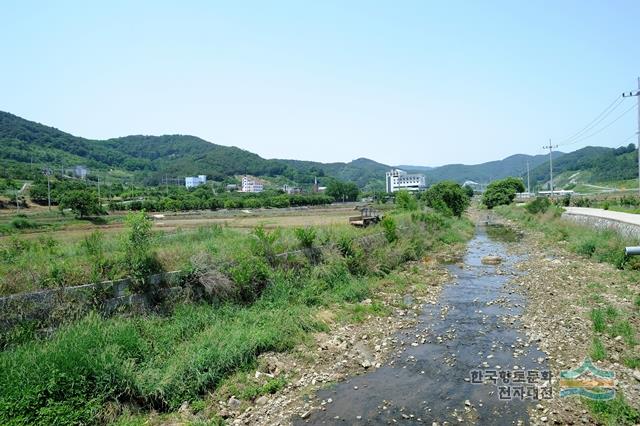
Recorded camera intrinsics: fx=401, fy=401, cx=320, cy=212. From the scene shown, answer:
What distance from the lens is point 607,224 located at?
30016 millimetres

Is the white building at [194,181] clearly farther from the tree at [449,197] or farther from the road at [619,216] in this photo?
the road at [619,216]

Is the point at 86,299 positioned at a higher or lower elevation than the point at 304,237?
lower

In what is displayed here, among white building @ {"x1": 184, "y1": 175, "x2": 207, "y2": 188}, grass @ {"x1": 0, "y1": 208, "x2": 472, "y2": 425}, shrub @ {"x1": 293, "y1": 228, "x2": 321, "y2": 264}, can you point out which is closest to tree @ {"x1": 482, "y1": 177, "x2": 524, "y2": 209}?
grass @ {"x1": 0, "y1": 208, "x2": 472, "y2": 425}

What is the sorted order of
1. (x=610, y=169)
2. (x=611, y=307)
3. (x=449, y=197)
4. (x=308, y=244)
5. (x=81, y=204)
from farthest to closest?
(x=610, y=169) → (x=81, y=204) → (x=449, y=197) → (x=308, y=244) → (x=611, y=307)

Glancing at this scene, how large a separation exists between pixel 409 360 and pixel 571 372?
407 centimetres

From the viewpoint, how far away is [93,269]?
1160cm

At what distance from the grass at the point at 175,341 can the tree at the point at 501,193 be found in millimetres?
88450

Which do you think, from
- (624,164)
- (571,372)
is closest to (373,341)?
(571,372)
